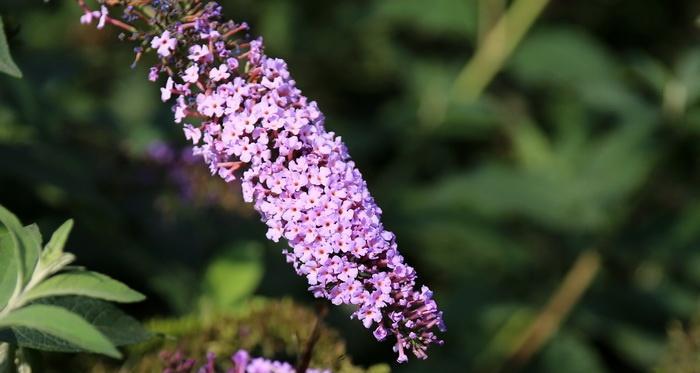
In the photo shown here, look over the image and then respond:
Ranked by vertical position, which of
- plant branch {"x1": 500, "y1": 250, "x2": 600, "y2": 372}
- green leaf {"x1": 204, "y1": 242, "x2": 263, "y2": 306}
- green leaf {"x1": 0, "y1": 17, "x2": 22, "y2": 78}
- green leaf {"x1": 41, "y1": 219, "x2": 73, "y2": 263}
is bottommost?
green leaf {"x1": 41, "y1": 219, "x2": 73, "y2": 263}

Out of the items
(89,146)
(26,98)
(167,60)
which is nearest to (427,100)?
(89,146)

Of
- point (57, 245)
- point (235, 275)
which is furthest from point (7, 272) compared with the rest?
point (235, 275)

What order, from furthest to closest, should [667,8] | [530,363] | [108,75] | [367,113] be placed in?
[667,8] < [367,113] < [108,75] < [530,363]

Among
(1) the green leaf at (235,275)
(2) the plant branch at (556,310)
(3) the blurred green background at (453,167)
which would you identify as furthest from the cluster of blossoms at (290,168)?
(2) the plant branch at (556,310)

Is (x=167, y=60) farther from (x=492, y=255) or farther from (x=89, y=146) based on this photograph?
(x=492, y=255)

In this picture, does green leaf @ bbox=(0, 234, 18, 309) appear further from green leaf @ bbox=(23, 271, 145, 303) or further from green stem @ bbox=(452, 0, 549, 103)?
green stem @ bbox=(452, 0, 549, 103)

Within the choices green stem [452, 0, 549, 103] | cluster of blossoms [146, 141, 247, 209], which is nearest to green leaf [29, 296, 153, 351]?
cluster of blossoms [146, 141, 247, 209]
